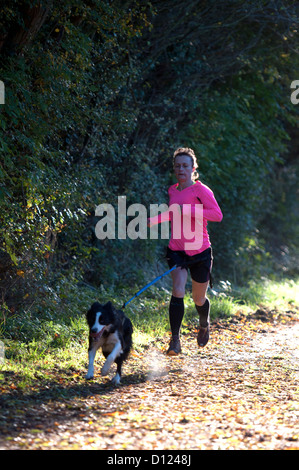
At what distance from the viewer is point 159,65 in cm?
1285

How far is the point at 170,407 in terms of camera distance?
5.35 metres

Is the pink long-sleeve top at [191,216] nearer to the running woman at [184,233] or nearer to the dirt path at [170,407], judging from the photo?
the running woman at [184,233]

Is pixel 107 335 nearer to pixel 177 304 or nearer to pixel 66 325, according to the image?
pixel 177 304

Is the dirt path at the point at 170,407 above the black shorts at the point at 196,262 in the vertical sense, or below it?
below

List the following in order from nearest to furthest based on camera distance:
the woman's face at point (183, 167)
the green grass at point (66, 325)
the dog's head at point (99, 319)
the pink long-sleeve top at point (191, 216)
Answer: the dog's head at point (99, 319)
the green grass at point (66, 325)
the pink long-sleeve top at point (191, 216)
the woman's face at point (183, 167)

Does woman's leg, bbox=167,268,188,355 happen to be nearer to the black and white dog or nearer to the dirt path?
the dirt path

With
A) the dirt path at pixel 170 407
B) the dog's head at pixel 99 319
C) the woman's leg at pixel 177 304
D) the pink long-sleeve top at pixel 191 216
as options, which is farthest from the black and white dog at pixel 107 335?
the pink long-sleeve top at pixel 191 216

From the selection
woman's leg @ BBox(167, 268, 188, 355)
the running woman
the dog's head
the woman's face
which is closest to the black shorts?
the running woman

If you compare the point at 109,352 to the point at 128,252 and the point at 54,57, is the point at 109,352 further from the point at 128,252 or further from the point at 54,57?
the point at 128,252

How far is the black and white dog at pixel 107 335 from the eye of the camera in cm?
609

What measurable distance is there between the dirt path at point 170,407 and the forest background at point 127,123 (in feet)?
6.33

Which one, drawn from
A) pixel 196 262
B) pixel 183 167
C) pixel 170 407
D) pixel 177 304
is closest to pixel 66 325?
pixel 177 304

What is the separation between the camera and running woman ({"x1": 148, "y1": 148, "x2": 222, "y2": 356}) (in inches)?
278
